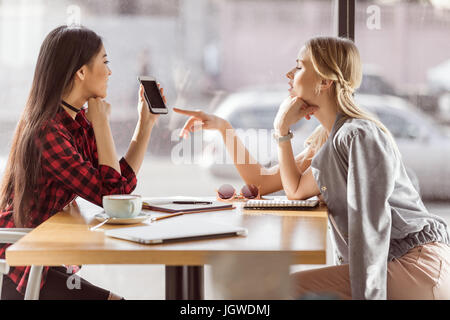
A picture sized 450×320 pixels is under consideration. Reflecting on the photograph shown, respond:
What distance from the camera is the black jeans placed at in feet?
5.79

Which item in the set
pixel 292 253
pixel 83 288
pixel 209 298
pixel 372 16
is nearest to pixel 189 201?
pixel 83 288

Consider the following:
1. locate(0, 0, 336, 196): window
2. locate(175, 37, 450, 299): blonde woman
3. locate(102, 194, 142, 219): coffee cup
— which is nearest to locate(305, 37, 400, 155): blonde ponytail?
locate(175, 37, 450, 299): blonde woman

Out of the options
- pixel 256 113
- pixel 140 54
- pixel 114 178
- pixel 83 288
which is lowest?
pixel 83 288

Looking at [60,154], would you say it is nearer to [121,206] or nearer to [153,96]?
[121,206]

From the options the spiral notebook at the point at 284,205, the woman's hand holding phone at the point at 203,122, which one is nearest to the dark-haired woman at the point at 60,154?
the woman's hand holding phone at the point at 203,122

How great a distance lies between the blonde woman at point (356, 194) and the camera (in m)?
1.67

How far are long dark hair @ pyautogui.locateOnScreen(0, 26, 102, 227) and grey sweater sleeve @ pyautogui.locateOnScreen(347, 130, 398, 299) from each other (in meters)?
0.91

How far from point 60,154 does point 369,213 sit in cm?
90

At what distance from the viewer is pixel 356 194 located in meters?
1.69

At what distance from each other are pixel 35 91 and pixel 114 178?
0.39 meters

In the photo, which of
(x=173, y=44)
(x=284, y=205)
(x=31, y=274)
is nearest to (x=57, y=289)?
(x=31, y=274)

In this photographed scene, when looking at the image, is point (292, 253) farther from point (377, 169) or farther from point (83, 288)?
point (83, 288)

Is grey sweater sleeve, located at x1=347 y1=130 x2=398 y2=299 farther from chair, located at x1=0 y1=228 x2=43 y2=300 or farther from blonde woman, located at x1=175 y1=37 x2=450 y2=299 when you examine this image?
chair, located at x1=0 y1=228 x2=43 y2=300

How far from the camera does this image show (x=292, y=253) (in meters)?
1.30
